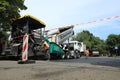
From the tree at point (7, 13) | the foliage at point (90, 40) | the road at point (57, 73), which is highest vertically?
the foliage at point (90, 40)

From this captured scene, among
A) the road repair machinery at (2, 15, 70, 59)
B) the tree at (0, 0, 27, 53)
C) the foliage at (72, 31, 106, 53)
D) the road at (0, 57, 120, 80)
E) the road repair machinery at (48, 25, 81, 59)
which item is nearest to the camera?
the road at (0, 57, 120, 80)

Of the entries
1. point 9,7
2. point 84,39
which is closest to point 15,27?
point 9,7

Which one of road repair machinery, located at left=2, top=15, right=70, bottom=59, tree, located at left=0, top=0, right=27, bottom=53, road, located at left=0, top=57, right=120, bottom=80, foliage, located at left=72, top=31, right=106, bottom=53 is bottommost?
road, located at left=0, top=57, right=120, bottom=80

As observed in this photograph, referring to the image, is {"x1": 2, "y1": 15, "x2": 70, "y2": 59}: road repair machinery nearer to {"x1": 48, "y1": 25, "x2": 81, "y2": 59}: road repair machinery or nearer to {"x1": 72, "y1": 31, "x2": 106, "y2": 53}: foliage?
{"x1": 48, "y1": 25, "x2": 81, "y2": 59}: road repair machinery

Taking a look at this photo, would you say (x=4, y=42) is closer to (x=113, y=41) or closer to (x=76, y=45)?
(x=76, y=45)

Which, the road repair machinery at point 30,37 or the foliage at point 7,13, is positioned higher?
the foliage at point 7,13

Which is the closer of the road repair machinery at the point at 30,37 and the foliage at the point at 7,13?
the road repair machinery at the point at 30,37

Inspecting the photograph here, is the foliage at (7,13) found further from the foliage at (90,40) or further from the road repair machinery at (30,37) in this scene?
the foliage at (90,40)

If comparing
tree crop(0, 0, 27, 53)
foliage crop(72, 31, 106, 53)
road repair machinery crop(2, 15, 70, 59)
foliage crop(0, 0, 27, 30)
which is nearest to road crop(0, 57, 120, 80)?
road repair machinery crop(2, 15, 70, 59)

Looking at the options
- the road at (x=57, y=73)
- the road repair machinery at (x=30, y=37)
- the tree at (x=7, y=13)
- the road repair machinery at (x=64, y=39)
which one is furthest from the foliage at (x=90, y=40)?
the road at (x=57, y=73)

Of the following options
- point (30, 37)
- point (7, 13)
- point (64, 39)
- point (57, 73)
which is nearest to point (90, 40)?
point (64, 39)

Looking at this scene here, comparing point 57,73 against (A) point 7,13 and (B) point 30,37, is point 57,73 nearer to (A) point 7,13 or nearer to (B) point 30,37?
(B) point 30,37

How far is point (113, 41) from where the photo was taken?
115062 millimetres

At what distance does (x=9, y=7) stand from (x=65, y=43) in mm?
8041
